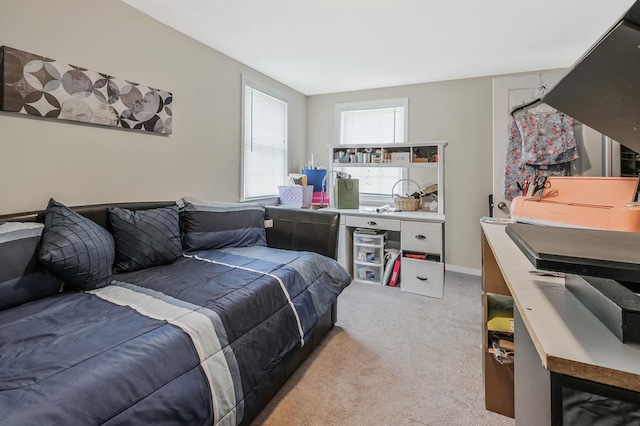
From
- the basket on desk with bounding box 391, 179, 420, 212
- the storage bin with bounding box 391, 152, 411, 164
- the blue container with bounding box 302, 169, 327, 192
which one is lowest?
the basket on desk with bounding box 391, 179, 420, 212

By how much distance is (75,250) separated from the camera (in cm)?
145

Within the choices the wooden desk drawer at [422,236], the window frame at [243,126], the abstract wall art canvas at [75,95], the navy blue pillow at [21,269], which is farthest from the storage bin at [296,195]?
the navy blue pillow at [21,269]

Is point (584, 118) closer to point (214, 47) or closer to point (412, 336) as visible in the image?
point (412, 336)

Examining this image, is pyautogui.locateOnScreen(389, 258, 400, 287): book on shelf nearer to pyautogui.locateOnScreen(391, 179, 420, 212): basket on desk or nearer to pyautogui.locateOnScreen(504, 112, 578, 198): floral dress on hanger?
pyautogui.locateOnScreen(391, 179, 420, 212): basket on desk

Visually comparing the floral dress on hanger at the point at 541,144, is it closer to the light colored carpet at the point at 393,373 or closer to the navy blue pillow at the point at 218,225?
the light colored carpet at the point at 393,373

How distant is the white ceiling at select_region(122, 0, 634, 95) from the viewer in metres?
2.11

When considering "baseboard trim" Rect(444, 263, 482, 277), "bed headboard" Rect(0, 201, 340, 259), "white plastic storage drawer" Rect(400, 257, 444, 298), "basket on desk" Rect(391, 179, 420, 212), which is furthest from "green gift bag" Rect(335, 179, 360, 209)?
"baseboard trim" Rect(444, 263, 482, 277)

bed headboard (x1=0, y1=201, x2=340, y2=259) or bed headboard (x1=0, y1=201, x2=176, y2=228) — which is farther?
bed headboard (x1=0, y1=201, x2=340, y2=259)

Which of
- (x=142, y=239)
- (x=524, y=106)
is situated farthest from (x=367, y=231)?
(x=142, y=239)

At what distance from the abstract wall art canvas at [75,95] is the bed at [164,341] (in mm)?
586

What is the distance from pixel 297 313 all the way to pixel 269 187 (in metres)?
2.23

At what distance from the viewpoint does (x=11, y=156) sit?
1646mm

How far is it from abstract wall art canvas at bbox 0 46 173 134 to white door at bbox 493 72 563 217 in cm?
280

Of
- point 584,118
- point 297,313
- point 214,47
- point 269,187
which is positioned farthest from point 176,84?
point 584,118
